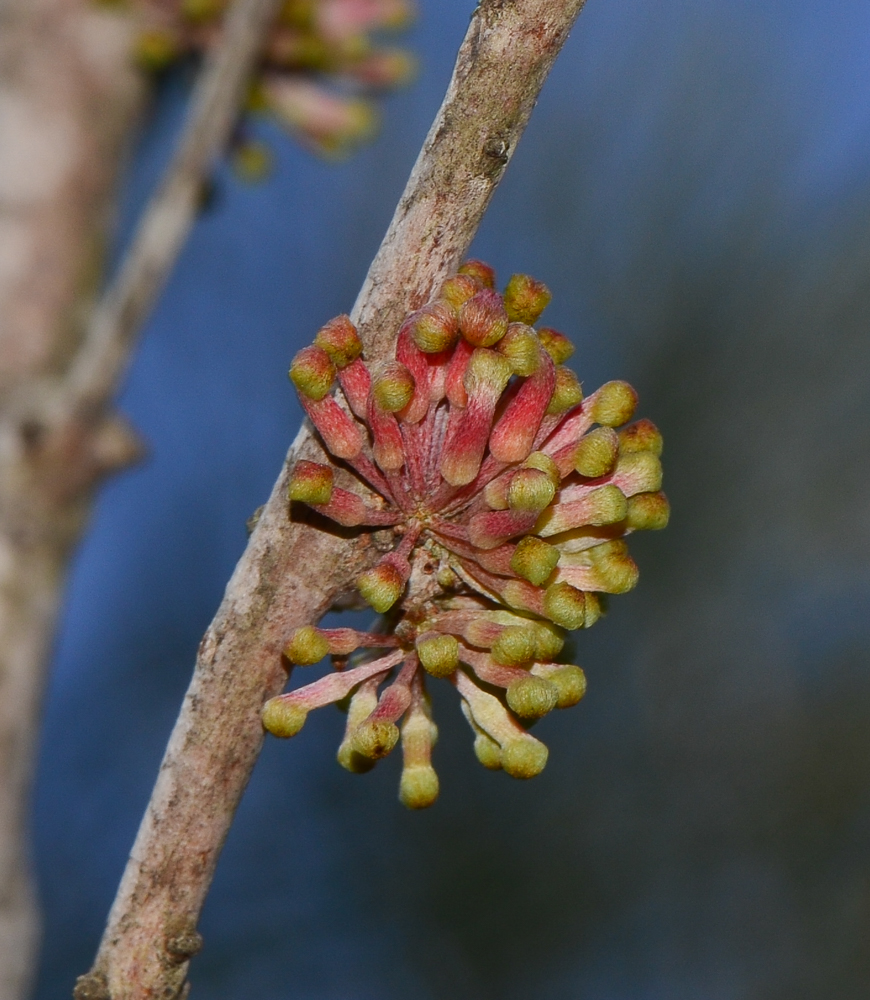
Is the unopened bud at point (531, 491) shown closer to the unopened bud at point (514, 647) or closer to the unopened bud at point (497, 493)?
the unopened bud at point (497, 493)

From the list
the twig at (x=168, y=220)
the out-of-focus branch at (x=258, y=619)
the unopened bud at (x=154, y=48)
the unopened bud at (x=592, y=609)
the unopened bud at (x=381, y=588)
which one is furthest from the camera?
the unopened bud at (x=154, y=48)

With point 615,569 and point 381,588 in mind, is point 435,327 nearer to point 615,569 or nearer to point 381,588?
point 381,588

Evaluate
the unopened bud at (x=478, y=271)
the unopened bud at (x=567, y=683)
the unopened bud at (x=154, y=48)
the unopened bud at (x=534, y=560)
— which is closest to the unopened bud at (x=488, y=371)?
the unopened bud at (x=478, y=271)

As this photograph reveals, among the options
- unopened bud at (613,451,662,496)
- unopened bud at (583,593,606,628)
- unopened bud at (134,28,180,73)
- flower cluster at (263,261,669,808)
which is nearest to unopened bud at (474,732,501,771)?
flower cluster at (263,261,669,808)

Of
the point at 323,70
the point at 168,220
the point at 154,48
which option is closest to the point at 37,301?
the point at 168,220

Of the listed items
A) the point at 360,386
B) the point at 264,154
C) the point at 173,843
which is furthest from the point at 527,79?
the point at 264,154
